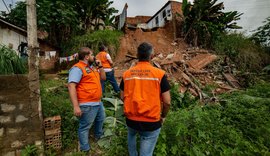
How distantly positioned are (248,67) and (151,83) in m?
8.85

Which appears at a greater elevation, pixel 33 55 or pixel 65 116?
pixel 33 55

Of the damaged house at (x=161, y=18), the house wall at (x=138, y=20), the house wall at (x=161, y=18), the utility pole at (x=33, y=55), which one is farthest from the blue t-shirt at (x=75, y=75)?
the house wall at (x=138, y=20)

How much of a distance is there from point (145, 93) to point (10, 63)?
8.89 feet

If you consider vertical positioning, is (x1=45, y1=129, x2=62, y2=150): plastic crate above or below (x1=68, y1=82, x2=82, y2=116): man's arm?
below

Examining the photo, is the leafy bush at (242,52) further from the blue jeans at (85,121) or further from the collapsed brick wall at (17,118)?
the collapsed brick wall at (17,118)

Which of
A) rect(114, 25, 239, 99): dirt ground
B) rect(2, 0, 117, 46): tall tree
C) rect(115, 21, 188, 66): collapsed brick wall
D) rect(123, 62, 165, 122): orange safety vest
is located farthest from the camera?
rect(2, 0, 117, 46): tall tree

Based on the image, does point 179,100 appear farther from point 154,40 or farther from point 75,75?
point 154,40

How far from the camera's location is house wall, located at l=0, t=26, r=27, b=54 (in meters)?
8.95

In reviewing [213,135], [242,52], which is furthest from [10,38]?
[242,52]

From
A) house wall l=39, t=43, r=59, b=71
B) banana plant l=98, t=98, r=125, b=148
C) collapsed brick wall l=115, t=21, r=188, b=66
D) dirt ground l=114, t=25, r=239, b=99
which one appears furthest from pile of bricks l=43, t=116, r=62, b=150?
house wall l=39, t=43, r=59, b=71

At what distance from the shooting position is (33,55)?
9.98 feet

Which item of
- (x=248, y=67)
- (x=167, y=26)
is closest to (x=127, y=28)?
(x=167, y=26)

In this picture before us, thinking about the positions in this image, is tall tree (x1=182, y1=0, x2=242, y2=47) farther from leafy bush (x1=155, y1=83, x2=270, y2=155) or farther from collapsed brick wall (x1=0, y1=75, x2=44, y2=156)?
collapsed brick wall (x1=0, y1=75, x2=44, y2=156)

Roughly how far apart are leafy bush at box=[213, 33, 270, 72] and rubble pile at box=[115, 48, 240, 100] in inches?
26.8
